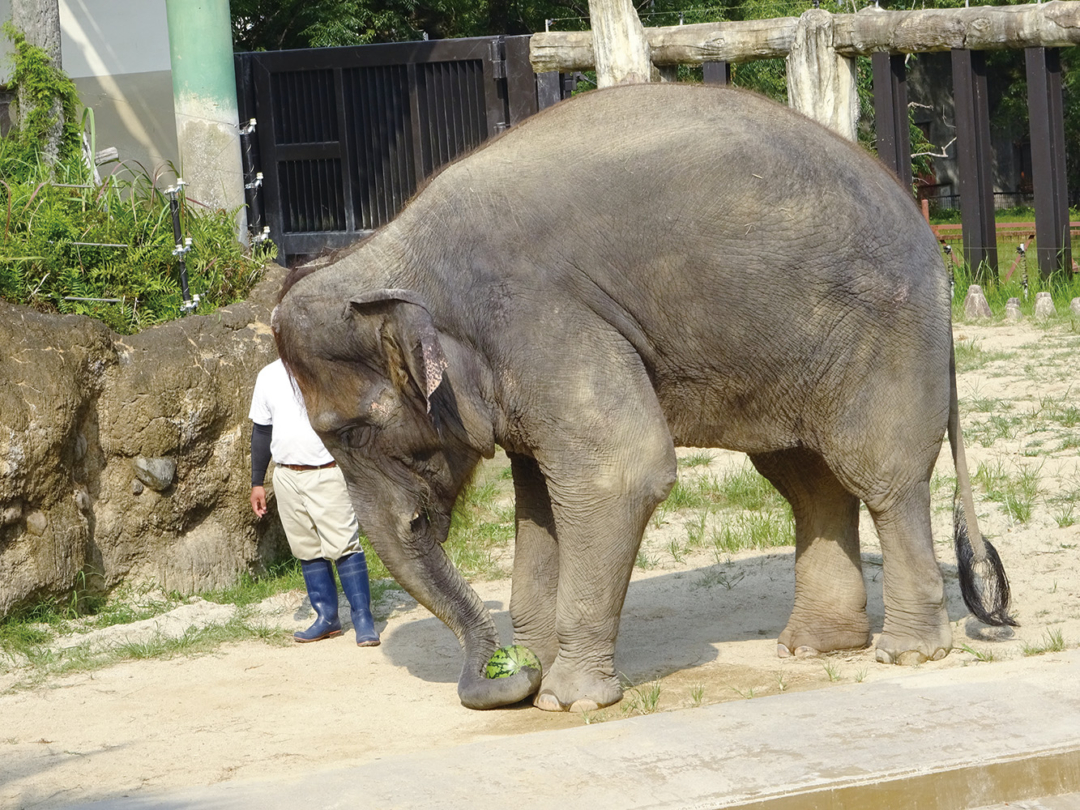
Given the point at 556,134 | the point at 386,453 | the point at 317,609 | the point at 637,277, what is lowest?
→ the point at 317,609

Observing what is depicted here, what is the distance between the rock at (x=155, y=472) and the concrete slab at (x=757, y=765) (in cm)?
310

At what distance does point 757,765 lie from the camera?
408 cm

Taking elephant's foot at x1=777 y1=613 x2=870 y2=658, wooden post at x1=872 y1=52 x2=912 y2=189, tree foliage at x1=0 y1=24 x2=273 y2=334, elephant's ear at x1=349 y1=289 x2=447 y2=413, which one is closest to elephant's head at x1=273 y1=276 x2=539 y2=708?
elephant's ear at x1=349 y1=289 x2=447 y2=413

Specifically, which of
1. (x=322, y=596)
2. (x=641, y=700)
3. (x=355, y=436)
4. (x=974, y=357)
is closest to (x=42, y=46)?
(x=322, y=596)

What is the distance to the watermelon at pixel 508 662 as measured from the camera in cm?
520

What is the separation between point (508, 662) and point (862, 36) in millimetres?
8358

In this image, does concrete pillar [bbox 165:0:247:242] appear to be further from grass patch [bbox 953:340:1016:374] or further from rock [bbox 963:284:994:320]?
rock [bbox 963:284:994:320]

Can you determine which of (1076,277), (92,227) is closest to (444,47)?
(92,227)

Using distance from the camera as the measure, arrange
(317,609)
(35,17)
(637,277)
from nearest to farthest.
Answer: (637,277), (317,609), (35,17)

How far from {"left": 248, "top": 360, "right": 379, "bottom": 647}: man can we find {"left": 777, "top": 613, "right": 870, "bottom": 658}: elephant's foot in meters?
1.89

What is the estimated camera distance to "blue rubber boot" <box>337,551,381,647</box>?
6457mm

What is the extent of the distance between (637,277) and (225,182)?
519 cm

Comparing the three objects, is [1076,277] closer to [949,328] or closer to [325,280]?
[949,328]

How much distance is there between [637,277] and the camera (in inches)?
192
